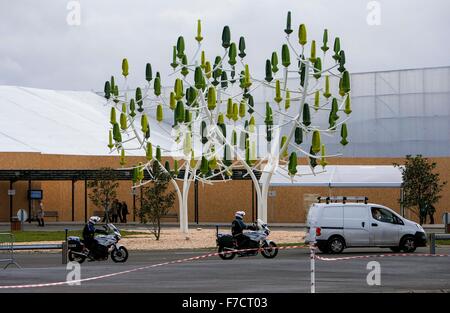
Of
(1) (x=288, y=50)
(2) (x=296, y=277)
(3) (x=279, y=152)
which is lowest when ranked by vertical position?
(2) (x=296, y=277)

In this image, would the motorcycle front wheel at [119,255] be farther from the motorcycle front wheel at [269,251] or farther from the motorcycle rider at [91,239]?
the motorcycle front wheel at [269,251]

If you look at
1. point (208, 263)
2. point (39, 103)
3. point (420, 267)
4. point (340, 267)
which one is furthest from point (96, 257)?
point (39, 103)

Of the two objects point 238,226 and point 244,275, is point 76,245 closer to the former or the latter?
point 238,226

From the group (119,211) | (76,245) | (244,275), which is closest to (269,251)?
(76,245)

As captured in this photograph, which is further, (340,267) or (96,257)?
(96,257)

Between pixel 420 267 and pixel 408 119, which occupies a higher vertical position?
pixel 408 119

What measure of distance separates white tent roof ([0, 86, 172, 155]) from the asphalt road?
44.6 m

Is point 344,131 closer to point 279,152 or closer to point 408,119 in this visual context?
point 279,152

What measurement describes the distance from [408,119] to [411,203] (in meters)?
28.8

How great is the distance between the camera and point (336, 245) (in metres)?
33.6

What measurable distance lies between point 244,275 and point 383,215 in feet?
36.1

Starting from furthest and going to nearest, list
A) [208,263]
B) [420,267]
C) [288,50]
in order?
1. [288,50]
2. [208,263]
3. [420,267]

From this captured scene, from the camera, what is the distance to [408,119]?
80.8 m

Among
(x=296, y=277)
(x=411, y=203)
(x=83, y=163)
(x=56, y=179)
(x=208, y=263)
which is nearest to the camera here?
→ (x=296, y=277)
